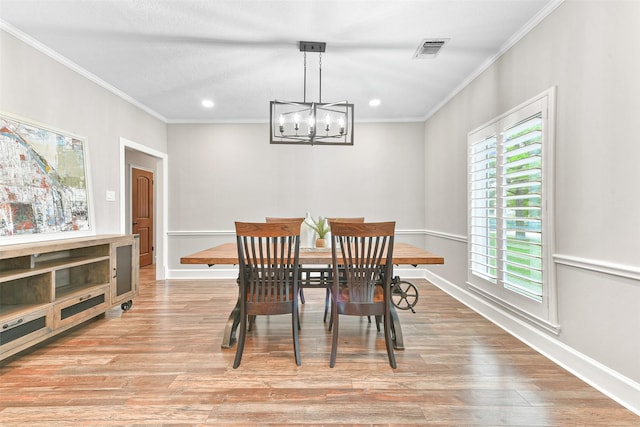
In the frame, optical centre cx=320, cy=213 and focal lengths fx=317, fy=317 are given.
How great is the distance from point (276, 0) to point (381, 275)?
2.18 meters

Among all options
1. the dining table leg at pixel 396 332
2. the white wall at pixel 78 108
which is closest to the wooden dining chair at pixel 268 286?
the dining table leg at pixel 396 332

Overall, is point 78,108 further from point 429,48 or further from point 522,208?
point 522,208

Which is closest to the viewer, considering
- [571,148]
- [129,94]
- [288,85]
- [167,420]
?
[167,420]

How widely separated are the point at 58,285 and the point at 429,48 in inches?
163

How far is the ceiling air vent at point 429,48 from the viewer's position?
279cm

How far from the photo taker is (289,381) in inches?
80.0

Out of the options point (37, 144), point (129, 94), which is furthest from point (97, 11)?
point (129, 94)

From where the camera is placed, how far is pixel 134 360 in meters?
2.32

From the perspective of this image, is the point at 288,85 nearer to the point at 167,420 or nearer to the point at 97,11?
the point at 97,11

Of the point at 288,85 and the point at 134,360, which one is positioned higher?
the point at 288,85

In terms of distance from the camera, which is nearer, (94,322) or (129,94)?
(94,322)

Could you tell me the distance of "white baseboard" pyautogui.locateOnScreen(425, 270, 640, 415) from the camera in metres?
1.76

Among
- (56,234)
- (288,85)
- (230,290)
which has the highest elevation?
(288,85)

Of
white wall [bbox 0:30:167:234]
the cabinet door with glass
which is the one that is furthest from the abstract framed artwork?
the cabinet door with glass
